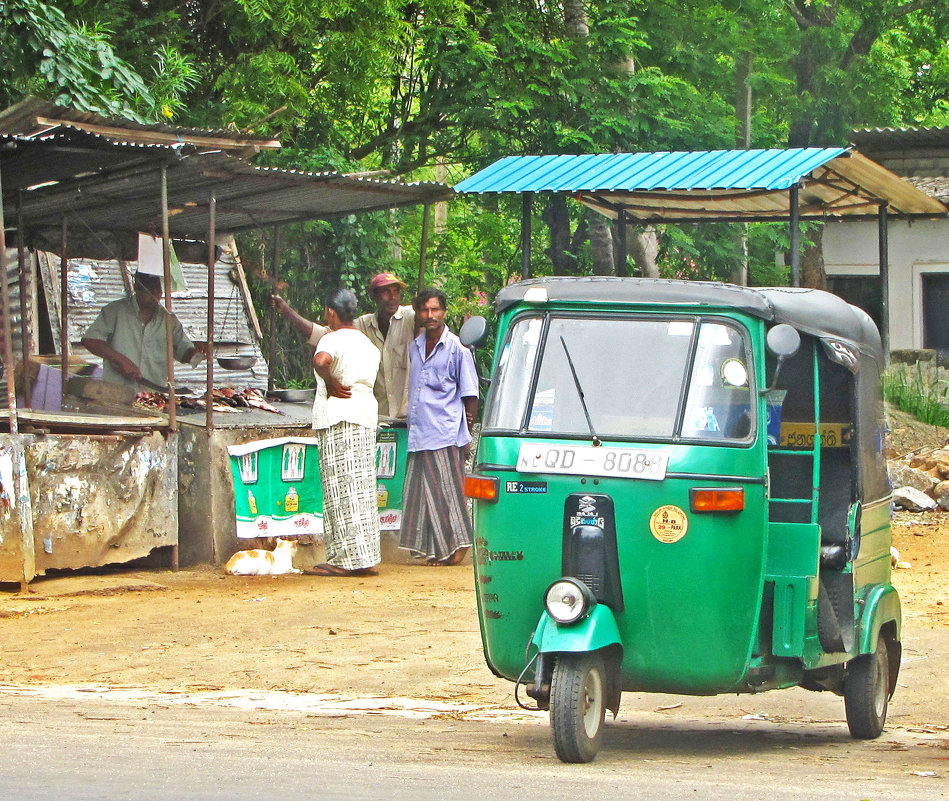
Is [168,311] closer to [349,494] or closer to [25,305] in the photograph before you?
[349,494]

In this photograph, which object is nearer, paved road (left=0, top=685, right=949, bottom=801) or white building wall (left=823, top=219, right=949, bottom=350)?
paved road (left=0, top=685, right=949, bottom=801)

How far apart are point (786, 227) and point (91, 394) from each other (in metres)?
9.84

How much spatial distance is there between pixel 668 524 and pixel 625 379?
0.55 m

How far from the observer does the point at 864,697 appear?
18.0 ft

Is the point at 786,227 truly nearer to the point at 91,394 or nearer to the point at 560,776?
the point at 91,394

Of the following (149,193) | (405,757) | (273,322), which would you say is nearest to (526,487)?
(405,757)

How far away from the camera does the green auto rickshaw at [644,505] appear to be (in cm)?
468

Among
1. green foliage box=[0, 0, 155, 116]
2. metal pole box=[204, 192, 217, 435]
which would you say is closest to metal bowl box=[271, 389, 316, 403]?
metal pole box=[204, 192, 217, 435]

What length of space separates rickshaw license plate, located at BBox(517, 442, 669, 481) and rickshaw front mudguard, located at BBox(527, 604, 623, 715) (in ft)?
1.53

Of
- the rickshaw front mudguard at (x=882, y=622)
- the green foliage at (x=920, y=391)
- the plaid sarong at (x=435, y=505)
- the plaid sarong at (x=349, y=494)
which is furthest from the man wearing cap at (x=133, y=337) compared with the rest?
the green foliage at (x=920, y=391)

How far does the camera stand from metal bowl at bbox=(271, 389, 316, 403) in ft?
39.0

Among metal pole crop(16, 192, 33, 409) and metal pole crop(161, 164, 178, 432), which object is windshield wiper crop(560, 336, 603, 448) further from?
metal pole crop(16, 192, 33, 409)

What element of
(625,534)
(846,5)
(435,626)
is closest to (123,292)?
(435,626)

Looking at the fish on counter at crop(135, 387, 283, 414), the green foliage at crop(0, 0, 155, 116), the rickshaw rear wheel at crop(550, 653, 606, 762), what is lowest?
the rickshaw rear wheel at crop(550, 653, 606, 762)
